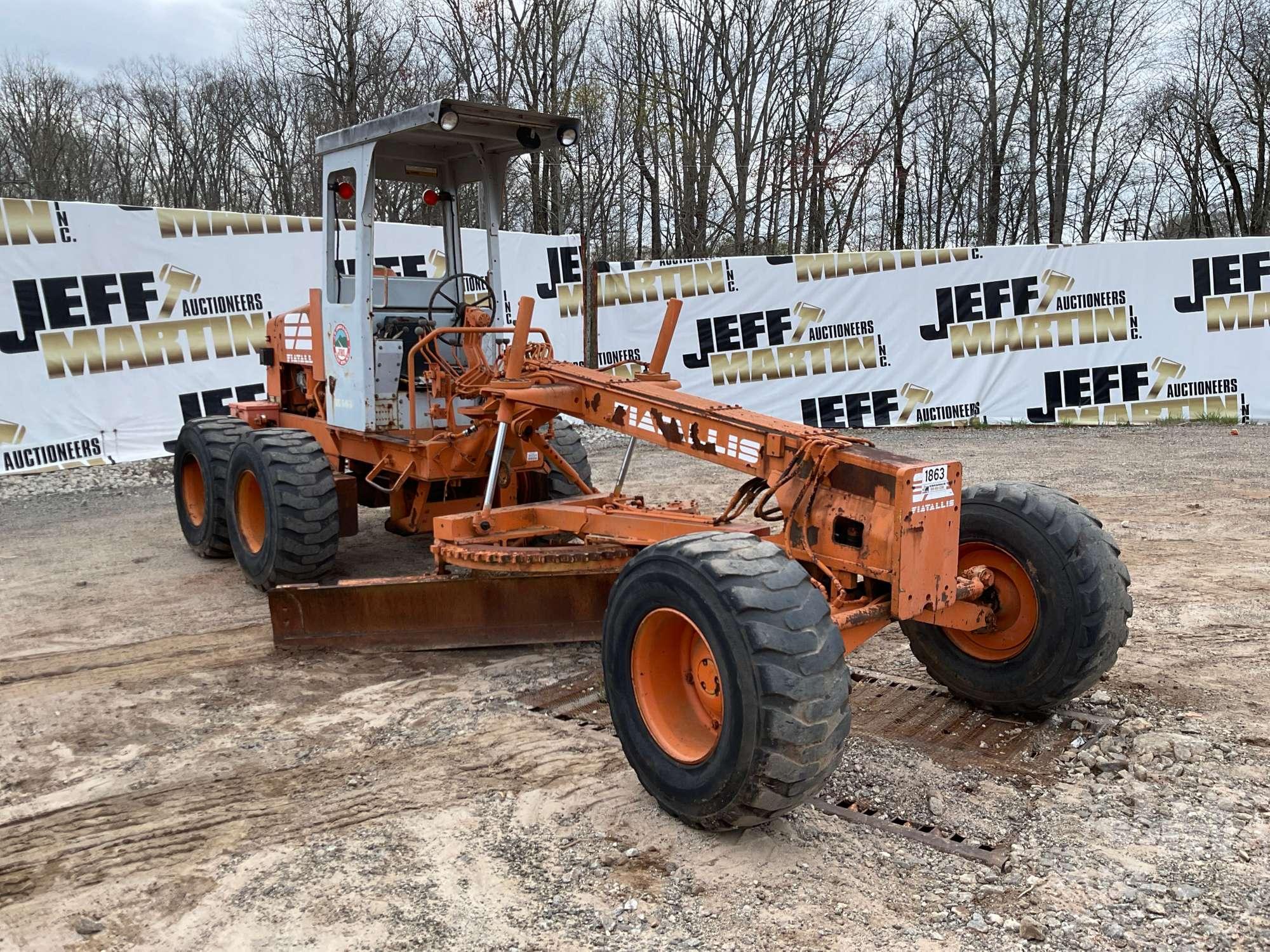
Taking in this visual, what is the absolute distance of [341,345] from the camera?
6648 millimetres

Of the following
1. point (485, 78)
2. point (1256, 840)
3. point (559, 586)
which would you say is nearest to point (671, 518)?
point (559, 586)

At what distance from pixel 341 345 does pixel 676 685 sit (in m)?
3.75

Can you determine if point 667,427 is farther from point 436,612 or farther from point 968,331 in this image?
point 968,331

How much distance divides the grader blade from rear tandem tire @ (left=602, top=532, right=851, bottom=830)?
5.69 feet

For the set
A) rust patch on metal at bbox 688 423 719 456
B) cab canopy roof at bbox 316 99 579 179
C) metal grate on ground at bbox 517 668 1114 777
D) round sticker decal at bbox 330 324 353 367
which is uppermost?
cab canopy roof at bbox 316 99 579 179

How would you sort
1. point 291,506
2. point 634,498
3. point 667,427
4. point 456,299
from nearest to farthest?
point 667,427
point 634,498
point 291,506
point 456,299

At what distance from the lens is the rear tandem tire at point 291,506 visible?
251 inches

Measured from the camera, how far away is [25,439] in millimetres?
11391

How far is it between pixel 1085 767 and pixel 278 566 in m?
4.67

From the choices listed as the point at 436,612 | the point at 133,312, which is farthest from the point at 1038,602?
the point at 133,312

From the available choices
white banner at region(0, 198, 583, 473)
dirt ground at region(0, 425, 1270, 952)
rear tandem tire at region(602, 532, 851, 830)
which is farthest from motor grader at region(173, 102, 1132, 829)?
white banner at region(0, 198, 583, 473)

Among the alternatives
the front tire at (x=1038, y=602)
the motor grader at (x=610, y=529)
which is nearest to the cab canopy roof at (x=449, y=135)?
the motor grader at (x=610, y=529)

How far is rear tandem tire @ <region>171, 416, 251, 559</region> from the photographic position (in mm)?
7516

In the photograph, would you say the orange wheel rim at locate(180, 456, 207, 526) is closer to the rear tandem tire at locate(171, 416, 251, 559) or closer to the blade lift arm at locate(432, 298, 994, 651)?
the rear tandem tire at locate(171, 416, 251, 559)
